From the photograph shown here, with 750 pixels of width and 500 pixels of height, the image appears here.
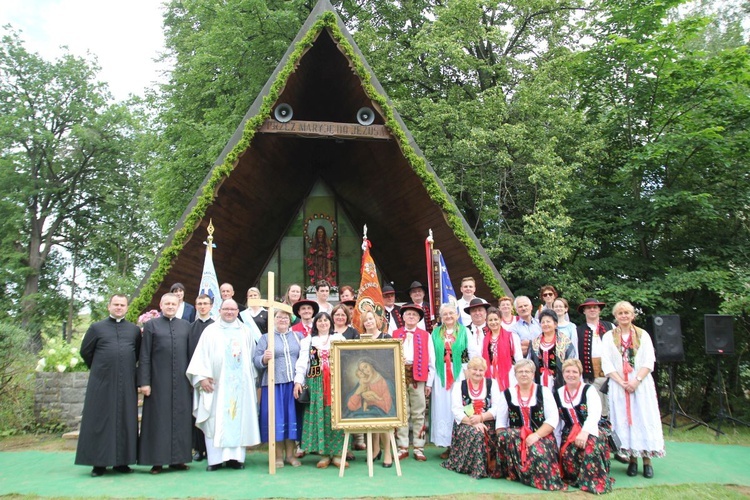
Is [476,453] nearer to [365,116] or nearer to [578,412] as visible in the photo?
[578,412]

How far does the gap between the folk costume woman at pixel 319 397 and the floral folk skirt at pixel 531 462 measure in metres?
1.60

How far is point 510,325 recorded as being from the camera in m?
6.45

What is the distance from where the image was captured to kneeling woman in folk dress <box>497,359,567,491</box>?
4938mm

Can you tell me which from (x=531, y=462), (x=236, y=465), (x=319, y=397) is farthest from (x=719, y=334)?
(x=236, y=465)

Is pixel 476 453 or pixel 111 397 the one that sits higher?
pixel 111 397

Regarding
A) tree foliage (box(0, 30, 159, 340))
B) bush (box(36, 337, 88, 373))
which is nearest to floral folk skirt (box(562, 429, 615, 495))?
bush (box(36, 337, 88, 373))

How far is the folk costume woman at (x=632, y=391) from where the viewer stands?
5375mm

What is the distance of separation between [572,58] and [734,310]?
678cm

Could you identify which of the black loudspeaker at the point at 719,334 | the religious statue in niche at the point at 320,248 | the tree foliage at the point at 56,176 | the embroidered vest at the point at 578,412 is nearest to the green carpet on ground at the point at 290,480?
the embroidered vest at the point at 578,412

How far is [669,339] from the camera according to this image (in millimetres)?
8484

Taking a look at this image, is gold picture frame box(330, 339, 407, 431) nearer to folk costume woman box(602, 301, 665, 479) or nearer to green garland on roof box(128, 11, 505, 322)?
folk costume woman box(602, 301, 665, 479)

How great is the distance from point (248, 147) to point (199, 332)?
2.98 meters

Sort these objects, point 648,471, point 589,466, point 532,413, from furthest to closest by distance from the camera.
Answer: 1. point 648,471
2. point 532,413
3. point 589,466

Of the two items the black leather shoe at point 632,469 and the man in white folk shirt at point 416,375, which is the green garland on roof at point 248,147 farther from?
the black leather shoe at point 632,469
